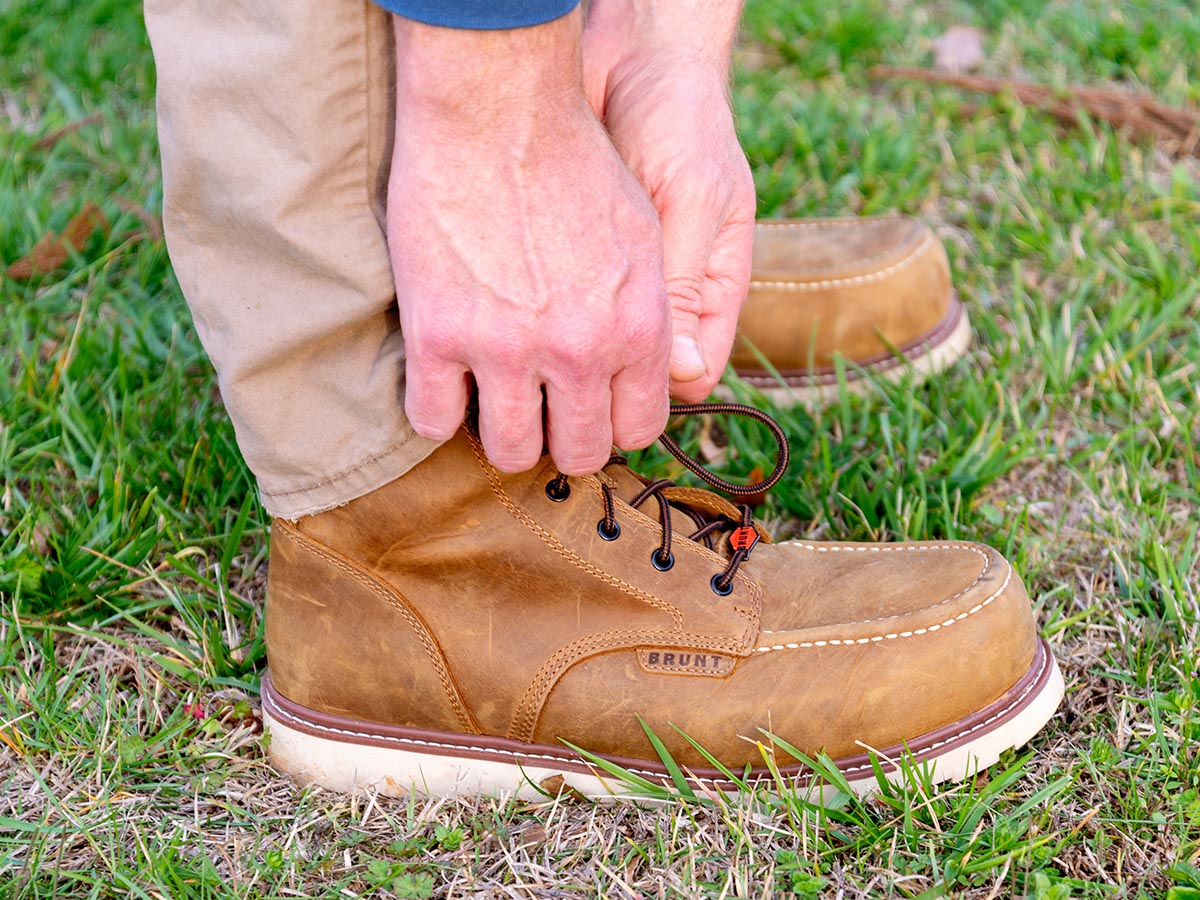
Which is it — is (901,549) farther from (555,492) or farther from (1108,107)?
(1108,107)

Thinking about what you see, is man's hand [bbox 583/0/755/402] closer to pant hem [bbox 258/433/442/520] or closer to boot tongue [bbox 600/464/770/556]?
boot tongue [bbox 600/464/770/556]

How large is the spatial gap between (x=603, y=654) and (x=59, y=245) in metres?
1.75

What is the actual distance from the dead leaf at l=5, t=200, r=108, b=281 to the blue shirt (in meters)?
1.72

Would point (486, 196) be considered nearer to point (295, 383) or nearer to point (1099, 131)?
point (295, 383)

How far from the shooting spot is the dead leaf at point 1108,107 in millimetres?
3055

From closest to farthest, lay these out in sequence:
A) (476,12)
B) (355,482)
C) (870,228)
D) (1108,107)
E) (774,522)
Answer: (476,12), (355,482), (774,522), (870,228), (1108,107)

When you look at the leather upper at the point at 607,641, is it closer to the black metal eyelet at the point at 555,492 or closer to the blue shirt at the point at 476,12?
the black metal eyelet at the point at 555,492

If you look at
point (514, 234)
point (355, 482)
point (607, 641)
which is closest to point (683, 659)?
point (607, 641)

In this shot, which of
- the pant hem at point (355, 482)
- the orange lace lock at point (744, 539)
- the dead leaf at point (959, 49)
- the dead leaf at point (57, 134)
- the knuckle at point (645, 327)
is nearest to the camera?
the knuckle at point (645, 327)

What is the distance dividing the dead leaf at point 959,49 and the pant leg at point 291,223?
2.81 meters

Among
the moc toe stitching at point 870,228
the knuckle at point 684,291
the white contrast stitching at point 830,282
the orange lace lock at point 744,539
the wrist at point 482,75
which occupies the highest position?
the wrist at point 482,75

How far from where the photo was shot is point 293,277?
48.4 inches

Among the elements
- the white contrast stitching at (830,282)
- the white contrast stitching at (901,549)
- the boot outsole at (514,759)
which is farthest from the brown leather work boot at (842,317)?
the boot outsole at (514,759)

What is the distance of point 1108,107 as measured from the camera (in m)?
3.15
